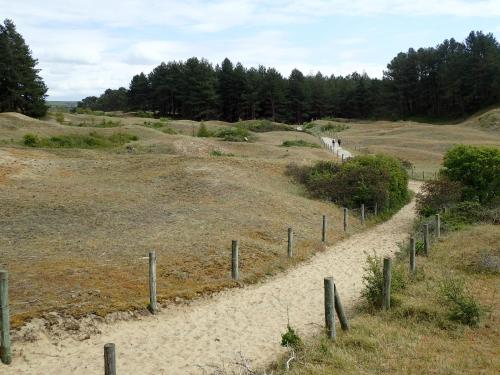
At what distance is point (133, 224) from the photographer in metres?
19.1

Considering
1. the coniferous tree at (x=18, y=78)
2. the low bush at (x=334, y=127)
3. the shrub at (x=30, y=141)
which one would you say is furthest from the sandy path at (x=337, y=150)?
the coniferous tree at (x=18, y=78)

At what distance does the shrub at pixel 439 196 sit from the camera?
25.3 metres

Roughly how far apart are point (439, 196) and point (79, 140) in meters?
29.3

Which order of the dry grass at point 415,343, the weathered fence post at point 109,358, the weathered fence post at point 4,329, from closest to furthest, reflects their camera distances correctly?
the weathered fence post at point 109,358 → the dry grass at point 415,343 → the weathered fence post at point 4,329

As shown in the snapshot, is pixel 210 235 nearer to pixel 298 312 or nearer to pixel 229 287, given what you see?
pixel 229 287

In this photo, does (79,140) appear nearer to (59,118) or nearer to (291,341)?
(59,118)

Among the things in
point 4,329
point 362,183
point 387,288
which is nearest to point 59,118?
point 362,183

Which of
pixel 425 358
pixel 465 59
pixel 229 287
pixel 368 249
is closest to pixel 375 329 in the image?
pixel 425 358

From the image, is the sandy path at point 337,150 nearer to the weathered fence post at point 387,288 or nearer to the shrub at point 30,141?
the shrub at point 30,141

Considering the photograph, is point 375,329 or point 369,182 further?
point 369,182

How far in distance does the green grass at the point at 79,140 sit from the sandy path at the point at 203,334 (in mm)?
28708

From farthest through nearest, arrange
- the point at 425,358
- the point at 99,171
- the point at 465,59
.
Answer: the point at 465,59 < the point at 99,171 < the point at 425,358

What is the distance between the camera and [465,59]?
87688mm

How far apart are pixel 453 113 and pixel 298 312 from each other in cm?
8907
